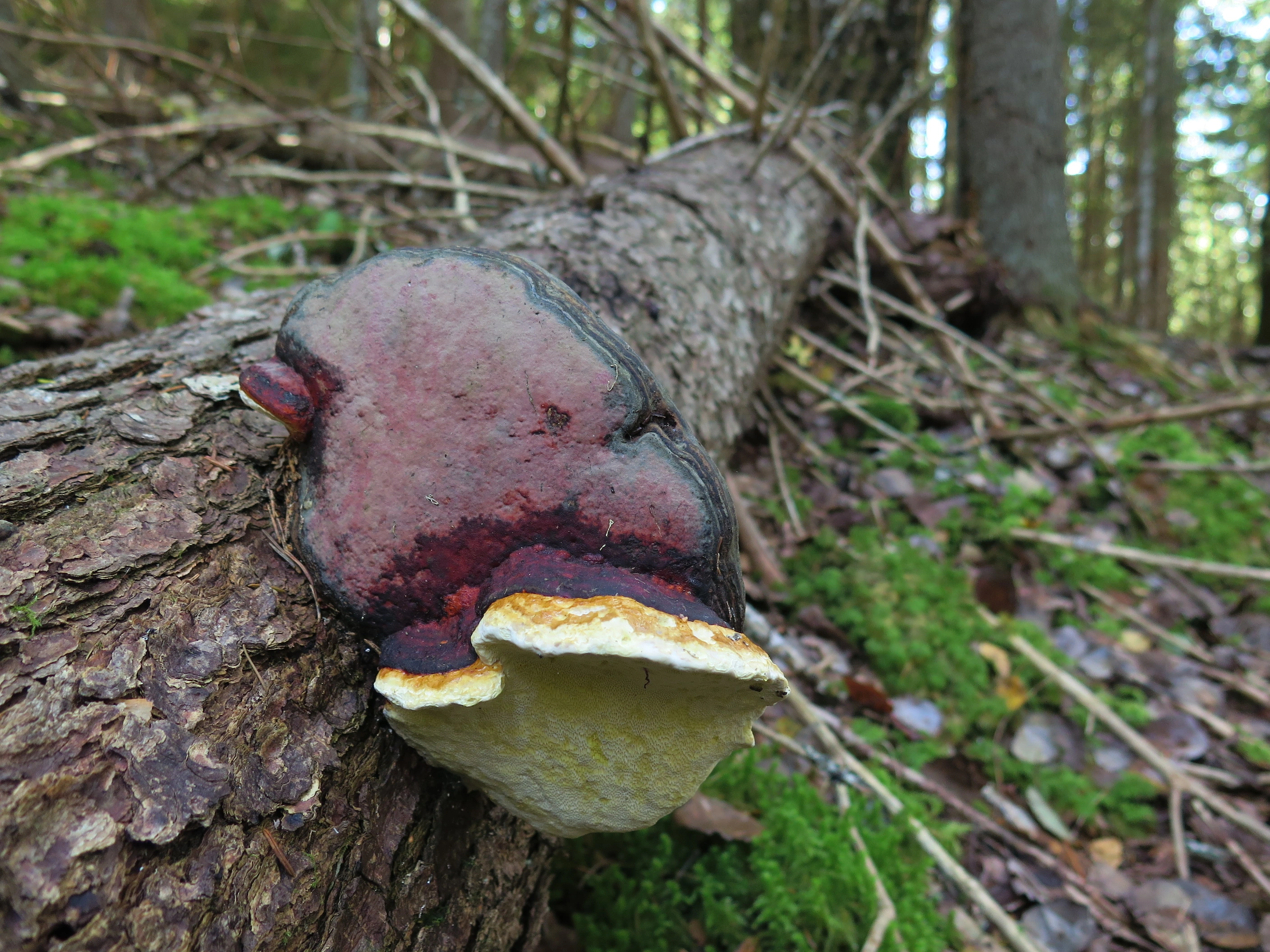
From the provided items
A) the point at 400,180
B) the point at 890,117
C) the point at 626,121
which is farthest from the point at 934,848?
the point at 626,121

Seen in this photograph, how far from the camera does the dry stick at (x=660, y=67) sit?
11.5ft

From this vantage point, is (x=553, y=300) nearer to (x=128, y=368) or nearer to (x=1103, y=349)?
(x=128, y=368)

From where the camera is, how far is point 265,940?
3.21ft

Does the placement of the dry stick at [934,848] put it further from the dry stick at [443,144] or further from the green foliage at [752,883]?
the dry stick at [443,144]

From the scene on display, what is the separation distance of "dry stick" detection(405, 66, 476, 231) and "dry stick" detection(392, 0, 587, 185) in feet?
1.41

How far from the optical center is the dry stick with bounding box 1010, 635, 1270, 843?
2477 mm

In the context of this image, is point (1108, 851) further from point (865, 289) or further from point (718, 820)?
point (865, 289)

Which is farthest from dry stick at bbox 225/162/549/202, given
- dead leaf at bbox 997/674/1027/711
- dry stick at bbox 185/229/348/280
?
dead leaf at bbox 997/674/1027/711

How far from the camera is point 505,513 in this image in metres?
1.14

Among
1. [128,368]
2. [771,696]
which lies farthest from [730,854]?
[128,368]

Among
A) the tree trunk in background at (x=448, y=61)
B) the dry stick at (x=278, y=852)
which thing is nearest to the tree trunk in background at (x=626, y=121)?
the tree trunk in background at (x=448, y=61)

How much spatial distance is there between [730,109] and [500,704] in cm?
515

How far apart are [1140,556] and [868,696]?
1.84m

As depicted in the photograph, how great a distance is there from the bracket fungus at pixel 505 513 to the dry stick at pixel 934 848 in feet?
2.93
